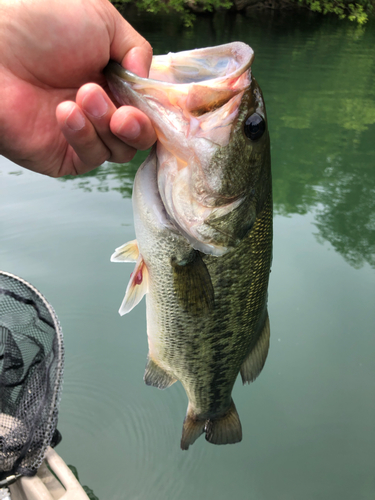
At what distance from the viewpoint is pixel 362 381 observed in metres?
2.91

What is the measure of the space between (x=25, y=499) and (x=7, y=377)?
564 millimetres

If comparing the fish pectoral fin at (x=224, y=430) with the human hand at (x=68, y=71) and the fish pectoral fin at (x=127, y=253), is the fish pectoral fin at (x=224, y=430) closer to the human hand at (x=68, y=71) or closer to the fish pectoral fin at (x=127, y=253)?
the fish pectoral fin at (x=127, y=253)

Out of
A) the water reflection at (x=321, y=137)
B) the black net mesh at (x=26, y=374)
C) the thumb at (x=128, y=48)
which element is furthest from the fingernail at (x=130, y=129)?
the water reflection at (x=321, y=137)

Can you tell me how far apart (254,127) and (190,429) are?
1.38 m

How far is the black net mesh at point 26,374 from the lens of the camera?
1.59 m

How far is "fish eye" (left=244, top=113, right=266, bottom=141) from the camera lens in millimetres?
1205

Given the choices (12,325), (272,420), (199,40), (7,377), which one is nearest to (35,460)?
(7,377)

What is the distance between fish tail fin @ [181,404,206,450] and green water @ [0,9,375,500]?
24.7 inches

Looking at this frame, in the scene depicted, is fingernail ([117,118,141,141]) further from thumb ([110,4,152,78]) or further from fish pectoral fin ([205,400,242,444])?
fish pectoral fin ([205,400,242,444])

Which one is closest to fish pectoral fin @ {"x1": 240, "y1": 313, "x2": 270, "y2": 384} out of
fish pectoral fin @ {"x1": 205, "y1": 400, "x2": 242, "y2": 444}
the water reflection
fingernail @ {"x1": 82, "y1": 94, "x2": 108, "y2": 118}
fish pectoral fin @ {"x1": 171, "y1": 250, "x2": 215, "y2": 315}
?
fish pectoral fin @ {"x1": 205, "y1": 400, "x2": 242, "y2": 444}

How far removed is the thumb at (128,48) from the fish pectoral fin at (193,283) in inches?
24.6

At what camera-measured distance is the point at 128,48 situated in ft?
4.31

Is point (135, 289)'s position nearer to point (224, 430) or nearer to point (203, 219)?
point (203, 219)

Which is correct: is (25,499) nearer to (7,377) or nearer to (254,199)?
(7,377)
